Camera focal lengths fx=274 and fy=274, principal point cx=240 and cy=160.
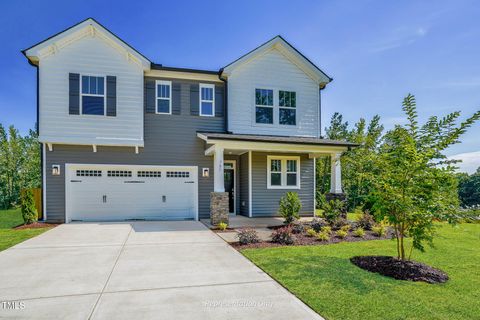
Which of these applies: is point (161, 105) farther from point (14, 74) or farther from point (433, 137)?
point (433, 137)

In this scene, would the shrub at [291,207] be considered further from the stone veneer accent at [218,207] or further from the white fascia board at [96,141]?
the white fascia board at [96,141]

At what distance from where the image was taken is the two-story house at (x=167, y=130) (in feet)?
34.9

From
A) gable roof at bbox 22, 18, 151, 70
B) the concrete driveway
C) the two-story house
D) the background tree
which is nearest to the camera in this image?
the concrete driveway

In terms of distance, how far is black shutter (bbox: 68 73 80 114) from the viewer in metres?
10.7

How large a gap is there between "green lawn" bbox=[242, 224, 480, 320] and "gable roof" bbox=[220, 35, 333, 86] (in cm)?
842

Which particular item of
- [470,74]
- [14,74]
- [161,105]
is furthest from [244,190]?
[14,74]

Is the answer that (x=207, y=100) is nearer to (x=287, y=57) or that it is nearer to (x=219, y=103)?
(x=219, y=103)

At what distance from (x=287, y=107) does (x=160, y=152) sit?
6156 millimetres

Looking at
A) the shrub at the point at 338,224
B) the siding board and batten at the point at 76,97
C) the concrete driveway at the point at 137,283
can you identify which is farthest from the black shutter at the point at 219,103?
the shrub at the point at 338,224

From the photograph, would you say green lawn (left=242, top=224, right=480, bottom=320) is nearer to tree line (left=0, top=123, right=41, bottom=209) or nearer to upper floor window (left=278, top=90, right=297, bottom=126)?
upper floor window (left=278, top=90, right=297, bottom=126)

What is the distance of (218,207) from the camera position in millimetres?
9977

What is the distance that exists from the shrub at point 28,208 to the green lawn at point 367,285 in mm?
8698

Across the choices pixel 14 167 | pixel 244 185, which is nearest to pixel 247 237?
pixel 244 185

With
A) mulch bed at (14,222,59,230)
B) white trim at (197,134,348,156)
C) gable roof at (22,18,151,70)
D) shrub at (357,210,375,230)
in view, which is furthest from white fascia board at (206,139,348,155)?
mulch bed at (14,222,59,230)
